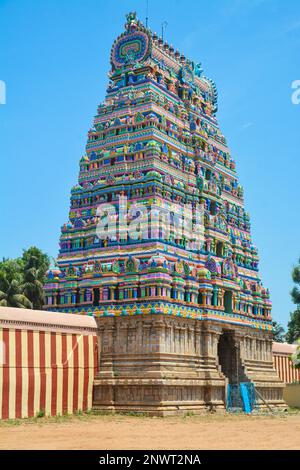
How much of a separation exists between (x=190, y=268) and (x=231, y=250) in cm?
492

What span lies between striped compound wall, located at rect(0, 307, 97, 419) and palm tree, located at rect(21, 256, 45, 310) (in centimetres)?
1861

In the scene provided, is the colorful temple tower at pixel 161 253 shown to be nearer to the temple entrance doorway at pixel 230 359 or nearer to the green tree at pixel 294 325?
the temple entrance doorway at pixel 230 359

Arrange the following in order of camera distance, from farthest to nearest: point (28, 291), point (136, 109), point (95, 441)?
point (28, 291) < point (136, 109) < point (95, 441)

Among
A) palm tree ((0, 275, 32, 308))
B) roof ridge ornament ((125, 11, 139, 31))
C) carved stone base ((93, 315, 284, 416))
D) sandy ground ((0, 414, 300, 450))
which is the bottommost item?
sandy ground ((0, 414, 300, 450))

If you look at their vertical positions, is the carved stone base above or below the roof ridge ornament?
below

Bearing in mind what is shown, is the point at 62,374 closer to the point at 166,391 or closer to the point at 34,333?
the point at 34,333

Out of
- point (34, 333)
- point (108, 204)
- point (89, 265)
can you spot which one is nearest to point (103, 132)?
point (108, 204)

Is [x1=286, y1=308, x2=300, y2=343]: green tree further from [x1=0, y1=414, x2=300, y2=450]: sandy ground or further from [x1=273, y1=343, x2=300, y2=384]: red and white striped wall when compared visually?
[x1=0, y1=414, x2=300, y2=450]: sandy ground

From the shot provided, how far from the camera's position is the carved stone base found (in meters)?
27.8

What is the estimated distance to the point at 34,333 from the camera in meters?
26.3

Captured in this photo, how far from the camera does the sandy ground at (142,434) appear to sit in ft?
53.2

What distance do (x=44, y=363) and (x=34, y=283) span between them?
70.8 feet

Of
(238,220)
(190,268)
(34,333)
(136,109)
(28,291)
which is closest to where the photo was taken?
(34,333)

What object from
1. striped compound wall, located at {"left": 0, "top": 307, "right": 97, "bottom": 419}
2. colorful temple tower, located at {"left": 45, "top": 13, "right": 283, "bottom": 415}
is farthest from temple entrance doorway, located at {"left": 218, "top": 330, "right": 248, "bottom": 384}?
striped compound wall, located at {"left": 0, "top": 307, "right": 97, "bottom": 419}
